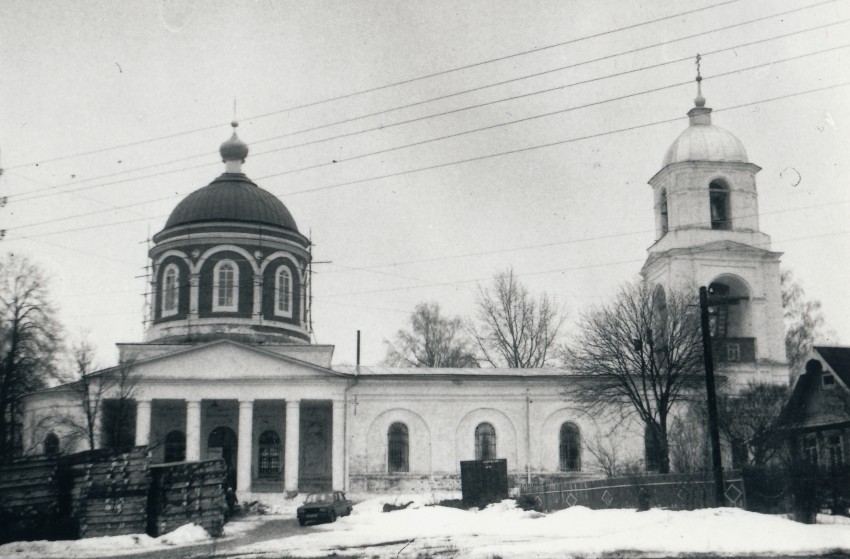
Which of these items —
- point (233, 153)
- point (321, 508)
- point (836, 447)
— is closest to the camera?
point (321, 508)

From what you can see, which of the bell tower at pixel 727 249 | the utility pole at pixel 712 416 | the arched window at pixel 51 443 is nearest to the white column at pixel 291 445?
the arched window at pixel 51 443

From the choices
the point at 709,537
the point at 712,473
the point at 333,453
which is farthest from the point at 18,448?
the point at 709,537

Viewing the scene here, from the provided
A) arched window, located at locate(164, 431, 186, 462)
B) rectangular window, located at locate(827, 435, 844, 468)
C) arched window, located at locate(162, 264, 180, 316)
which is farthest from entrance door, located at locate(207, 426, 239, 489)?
rectangular window, located at locate(827, 435, 844, 468)

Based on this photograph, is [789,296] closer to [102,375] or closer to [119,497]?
[102,375]

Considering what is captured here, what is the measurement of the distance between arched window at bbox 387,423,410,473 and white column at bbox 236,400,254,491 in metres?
5.81

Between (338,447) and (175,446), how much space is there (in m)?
7.16

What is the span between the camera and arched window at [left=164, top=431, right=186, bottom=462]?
4194 centimetres

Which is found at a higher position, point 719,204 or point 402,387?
point 719,204

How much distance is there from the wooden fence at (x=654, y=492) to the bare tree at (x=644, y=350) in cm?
565

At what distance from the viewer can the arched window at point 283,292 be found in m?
45.4

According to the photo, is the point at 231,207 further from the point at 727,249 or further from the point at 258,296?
the point at 727,249

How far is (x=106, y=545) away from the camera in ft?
79.9

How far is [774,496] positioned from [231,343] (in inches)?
904

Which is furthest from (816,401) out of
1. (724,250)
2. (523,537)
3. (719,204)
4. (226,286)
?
(226,286)
